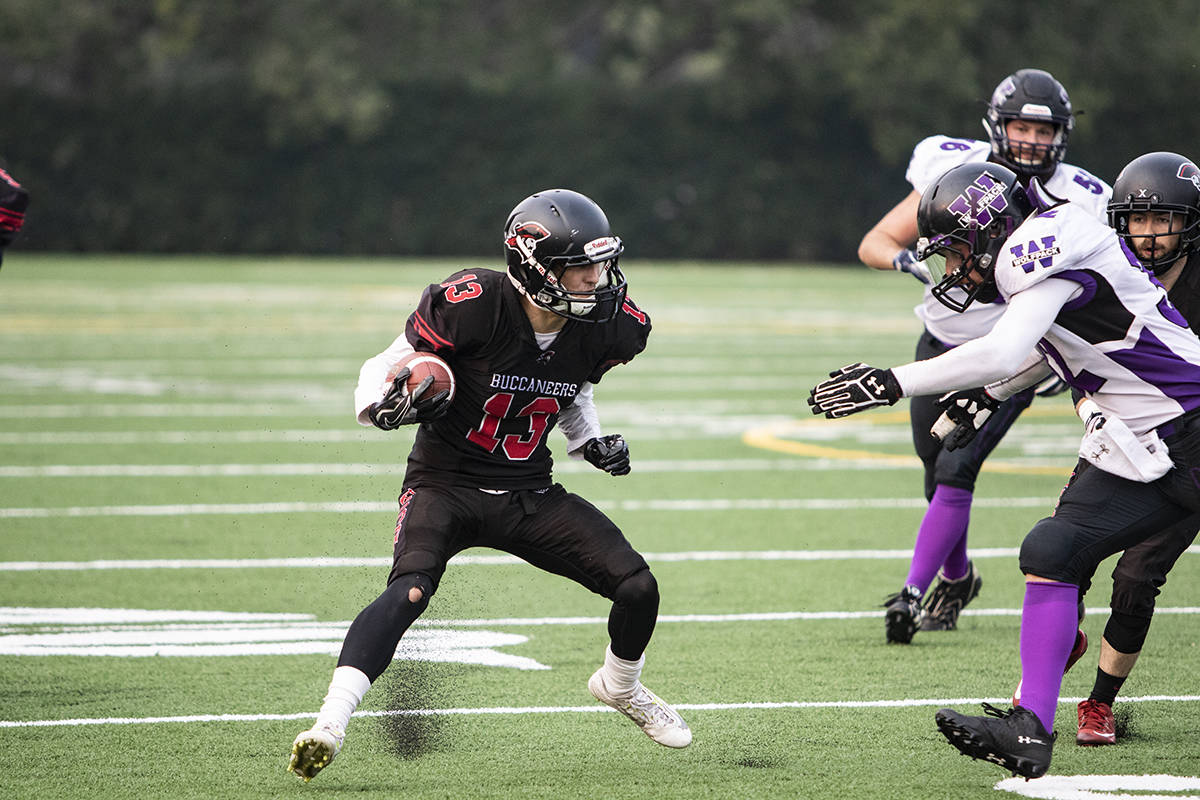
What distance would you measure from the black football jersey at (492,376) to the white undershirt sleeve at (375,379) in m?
0.05

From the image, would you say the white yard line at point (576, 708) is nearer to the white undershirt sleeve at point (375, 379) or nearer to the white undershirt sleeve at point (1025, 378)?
the white undershirt sleeve at point (1025, 378)

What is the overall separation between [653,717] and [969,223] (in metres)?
1.65

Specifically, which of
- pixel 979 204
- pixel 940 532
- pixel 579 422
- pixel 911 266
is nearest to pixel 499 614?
pixel 940 532

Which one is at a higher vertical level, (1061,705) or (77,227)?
(1061,705)

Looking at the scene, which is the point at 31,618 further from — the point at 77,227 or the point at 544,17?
the point at 544,17

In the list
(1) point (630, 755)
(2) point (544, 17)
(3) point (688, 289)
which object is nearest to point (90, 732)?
(1) point (630, 755)

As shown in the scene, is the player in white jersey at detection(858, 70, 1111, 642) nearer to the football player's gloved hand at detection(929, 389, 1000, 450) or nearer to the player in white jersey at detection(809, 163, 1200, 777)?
the football player's gloved hand at detection(929, 389, 1000, 450)

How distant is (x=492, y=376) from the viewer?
463cm

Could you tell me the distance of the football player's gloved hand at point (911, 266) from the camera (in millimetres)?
6016

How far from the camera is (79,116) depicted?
33.8 meters

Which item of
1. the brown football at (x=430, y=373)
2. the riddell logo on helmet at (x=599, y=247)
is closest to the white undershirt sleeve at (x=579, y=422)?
the riddell logo on helmet at (x=599, y=247)

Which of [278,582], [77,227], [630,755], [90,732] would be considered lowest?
[77,227]

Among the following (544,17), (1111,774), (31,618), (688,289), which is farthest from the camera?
(544,17)

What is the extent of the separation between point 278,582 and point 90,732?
7.45ft
